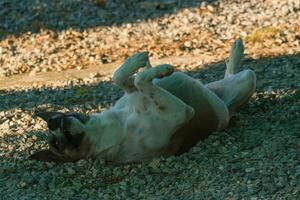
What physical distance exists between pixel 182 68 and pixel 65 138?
4.05m

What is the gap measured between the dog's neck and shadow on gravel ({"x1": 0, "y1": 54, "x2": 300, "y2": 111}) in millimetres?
2047

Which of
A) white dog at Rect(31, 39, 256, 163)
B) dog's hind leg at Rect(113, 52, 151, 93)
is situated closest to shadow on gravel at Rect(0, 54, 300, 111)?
white dog at Rect(31, 39, 256, 163)

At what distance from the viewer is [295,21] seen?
10.8m

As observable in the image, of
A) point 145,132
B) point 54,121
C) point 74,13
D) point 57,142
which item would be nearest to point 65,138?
point 57,142

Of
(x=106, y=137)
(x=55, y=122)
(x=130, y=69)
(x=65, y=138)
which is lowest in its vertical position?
(x=106, y=137)

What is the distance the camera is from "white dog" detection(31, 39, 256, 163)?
554cm

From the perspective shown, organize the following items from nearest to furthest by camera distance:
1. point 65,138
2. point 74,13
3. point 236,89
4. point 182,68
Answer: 1. point 65,138
2. point 236,89
3. point 182,68
4. point 74,13

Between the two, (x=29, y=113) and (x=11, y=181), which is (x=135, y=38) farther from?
(x=11, y=181)

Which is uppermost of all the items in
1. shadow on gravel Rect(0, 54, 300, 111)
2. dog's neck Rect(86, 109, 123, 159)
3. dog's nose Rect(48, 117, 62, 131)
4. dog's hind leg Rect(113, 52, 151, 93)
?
dog's hind leg Rect(113, 52, 151, 93)

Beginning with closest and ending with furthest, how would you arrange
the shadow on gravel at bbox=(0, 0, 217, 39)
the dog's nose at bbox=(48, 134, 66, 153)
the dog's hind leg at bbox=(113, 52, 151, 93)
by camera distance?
the dog's nose at bbox=(48, 134, 66, 153) < the dog's hind leg at bbox=(113, 52, 151, 93) < the shadow on gravel at bbox=(0, 0, 217, 39)

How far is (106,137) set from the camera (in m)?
5.71

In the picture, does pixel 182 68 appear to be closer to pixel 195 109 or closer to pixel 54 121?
pixel 195 109

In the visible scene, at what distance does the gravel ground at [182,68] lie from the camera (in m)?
5.37

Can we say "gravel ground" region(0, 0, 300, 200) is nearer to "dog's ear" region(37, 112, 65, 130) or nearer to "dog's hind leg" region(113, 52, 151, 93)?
"dog's ear" region(37, 112, 65, 130)
